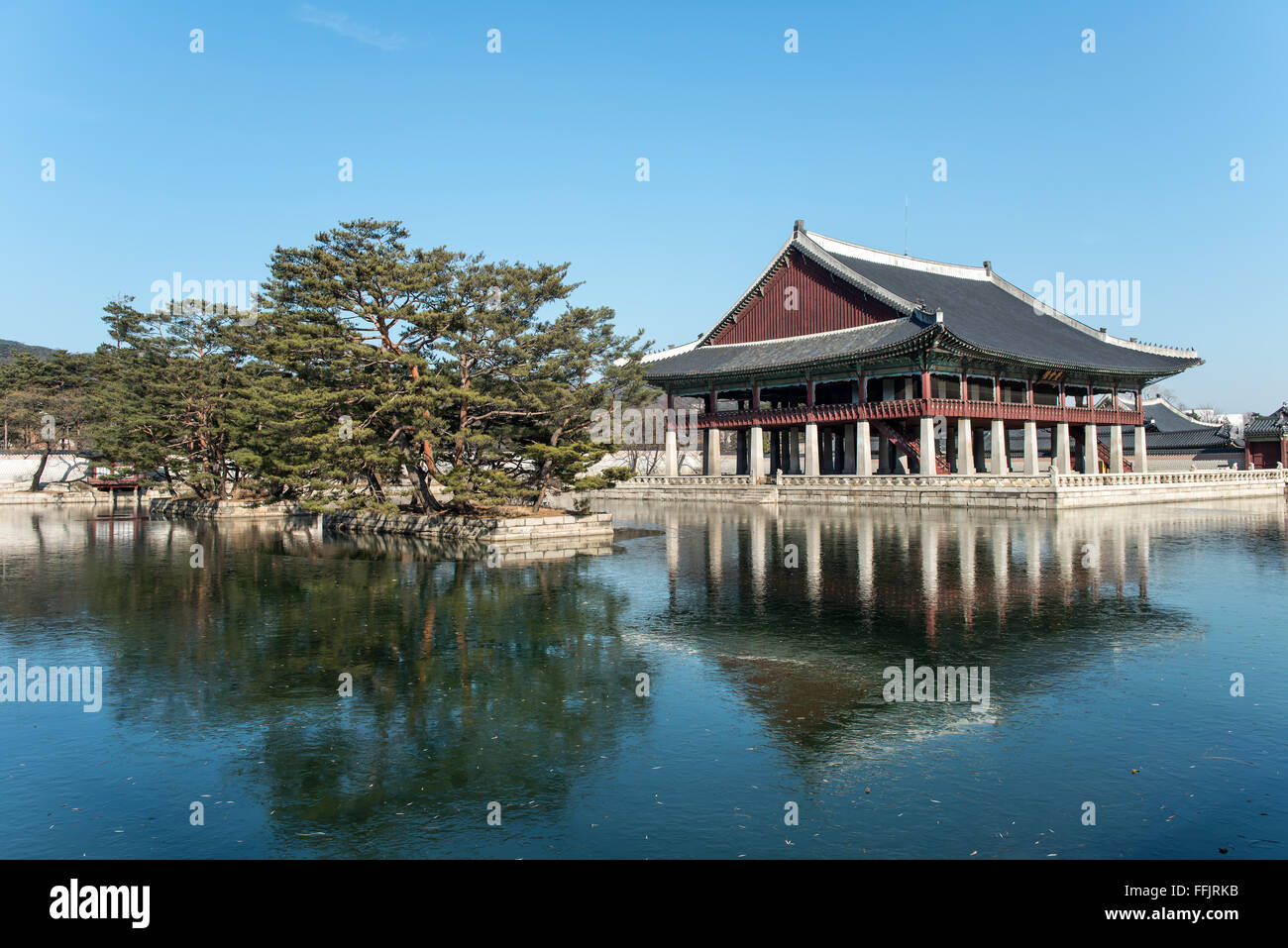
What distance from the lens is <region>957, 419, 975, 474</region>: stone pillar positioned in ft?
176

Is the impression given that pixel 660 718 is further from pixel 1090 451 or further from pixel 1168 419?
pixel 1168 419

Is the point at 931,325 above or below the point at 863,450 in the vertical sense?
above

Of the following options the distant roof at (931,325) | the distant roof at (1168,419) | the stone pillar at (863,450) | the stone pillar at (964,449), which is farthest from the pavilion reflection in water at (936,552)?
the distant roof at (1168,419)

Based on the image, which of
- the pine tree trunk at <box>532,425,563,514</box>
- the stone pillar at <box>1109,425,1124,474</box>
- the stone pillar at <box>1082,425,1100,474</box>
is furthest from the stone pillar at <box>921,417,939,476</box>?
the pine tree trunk at <box>532,425,563,514</box>

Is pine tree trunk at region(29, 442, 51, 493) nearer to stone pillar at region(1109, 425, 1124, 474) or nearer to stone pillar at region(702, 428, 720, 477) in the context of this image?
stone pillar at region(702, 428, 720, 477)

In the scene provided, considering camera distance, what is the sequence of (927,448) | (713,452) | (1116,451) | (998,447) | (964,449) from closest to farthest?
1. (927,448)
2. (964,449)
3. (998,447)
4. (1116,451)
5. (713,452)

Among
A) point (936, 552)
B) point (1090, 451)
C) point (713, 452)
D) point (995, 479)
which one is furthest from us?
point (713, 452)

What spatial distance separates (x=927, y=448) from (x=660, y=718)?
45.5 meters

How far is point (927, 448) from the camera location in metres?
53.2

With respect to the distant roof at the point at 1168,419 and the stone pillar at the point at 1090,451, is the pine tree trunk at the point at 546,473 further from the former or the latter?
the distant roof at the point at 1168,419

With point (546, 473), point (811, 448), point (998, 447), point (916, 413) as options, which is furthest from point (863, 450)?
point (546, 473)

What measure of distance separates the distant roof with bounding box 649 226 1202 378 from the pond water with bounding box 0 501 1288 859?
117 ft

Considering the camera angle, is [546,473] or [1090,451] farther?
[1090,451]
